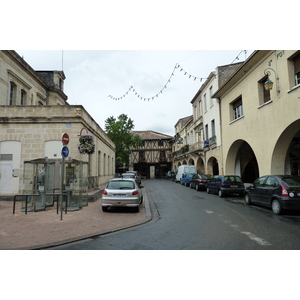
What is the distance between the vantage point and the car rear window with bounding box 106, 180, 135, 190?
10.1 m

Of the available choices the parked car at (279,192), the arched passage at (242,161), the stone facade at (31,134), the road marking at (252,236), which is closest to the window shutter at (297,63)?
the parked car at (279,192)

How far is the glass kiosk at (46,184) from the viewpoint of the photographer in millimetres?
10125

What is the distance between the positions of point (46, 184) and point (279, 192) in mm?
9497

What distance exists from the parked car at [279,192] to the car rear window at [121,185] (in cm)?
549

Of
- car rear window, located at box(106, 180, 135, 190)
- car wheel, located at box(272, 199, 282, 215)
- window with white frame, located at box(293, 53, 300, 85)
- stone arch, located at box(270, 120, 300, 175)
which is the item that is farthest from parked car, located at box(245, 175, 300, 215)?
car rear window, located at box(106, 180, 135, 190)

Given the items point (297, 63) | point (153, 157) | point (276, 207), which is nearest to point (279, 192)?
point (276, 207)

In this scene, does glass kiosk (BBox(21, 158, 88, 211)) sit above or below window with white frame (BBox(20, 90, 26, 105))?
below

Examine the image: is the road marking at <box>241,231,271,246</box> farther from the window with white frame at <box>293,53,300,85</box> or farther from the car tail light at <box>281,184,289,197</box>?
the window with white frame at <box>293,53,300,85</box>

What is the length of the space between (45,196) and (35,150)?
562 centimetres

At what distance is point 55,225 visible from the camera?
24.3 feet

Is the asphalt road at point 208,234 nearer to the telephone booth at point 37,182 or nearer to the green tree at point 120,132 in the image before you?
the telephone booth at point 37,182

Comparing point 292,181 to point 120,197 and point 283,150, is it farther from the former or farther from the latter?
point 120,197

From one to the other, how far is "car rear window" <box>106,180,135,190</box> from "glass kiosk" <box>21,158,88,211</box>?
165 cm

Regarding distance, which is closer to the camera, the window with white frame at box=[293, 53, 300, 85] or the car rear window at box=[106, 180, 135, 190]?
the car rear window at box=[106, 180, 135, 190]
